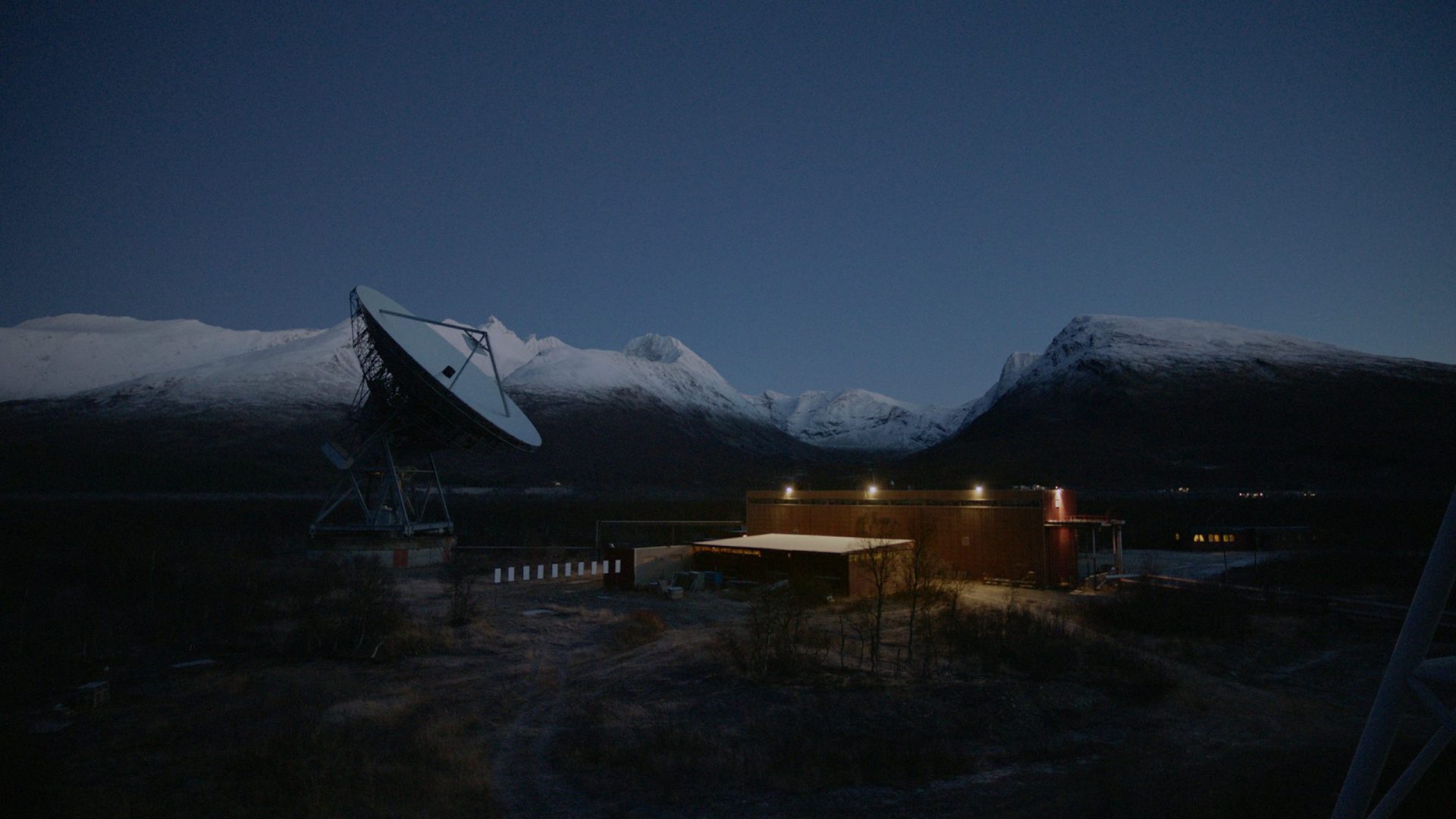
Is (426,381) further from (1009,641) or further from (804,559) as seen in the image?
(1009,641)

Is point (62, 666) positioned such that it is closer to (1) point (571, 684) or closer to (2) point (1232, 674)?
(1) point (571, 684)

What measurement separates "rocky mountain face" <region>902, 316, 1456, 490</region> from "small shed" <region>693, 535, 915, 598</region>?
91.3 metres

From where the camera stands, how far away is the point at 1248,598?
110 ft

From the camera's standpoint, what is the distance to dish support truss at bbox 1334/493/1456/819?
4348 millimetres

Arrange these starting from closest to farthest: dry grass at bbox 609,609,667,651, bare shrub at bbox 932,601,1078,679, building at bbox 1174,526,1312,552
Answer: bare shrub at bbox 932,601,1078,679
dry grass at bbox 609,609,667,651
building at bbox 1174,526,1312,552

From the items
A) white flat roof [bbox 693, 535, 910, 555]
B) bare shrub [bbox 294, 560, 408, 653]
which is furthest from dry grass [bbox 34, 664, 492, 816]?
white flat roof [bbox 693, 535, 910, 555]

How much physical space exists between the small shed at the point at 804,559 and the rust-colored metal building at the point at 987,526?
1747mm

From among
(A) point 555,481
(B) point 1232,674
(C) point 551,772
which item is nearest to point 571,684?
(C) point 551,772

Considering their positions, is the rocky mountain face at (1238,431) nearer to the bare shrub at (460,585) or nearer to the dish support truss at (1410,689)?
the bare shrub at (460,585)

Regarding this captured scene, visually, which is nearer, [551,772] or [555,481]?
[551,772]

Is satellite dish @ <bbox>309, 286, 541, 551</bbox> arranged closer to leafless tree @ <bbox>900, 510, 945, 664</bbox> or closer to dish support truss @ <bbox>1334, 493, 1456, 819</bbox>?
leafless tree @ <bbox>900, 510, 945, 664</bbox>

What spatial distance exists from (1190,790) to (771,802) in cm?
780

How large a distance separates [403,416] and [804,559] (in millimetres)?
26210

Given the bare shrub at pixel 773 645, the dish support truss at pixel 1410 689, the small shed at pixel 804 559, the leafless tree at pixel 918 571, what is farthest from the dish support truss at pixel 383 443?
the dish support truss at pixel 1410 689
